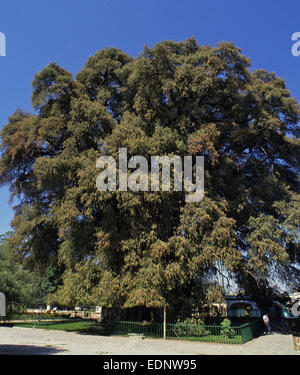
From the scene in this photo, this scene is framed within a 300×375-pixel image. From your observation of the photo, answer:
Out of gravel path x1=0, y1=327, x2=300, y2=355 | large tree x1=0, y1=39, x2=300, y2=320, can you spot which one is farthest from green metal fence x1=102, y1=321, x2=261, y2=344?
large tree x1=0, y1=39, x2=300, y2=320

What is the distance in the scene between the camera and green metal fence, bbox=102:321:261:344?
50.7 feet

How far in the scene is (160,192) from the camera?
1758 centimetres

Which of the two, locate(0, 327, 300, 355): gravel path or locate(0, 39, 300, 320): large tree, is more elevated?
locate(0, 39, 300, 320): large tree

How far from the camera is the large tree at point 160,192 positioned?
57.5 ft

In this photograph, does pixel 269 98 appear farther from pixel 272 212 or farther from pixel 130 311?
pixel 130 311

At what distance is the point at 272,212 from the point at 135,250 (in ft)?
32.3

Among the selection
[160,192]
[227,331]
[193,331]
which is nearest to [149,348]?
[193,331]

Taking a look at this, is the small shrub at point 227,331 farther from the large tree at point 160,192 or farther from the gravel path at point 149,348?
the large tree at point 160,192

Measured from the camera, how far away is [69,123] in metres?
21.3

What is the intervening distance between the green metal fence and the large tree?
1.62 metres

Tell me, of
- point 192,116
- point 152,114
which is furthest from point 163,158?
point 192,116

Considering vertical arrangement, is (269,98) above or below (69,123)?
above

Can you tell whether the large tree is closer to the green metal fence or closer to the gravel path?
the green metal fence

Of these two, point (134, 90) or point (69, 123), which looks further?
point (134, 90)
